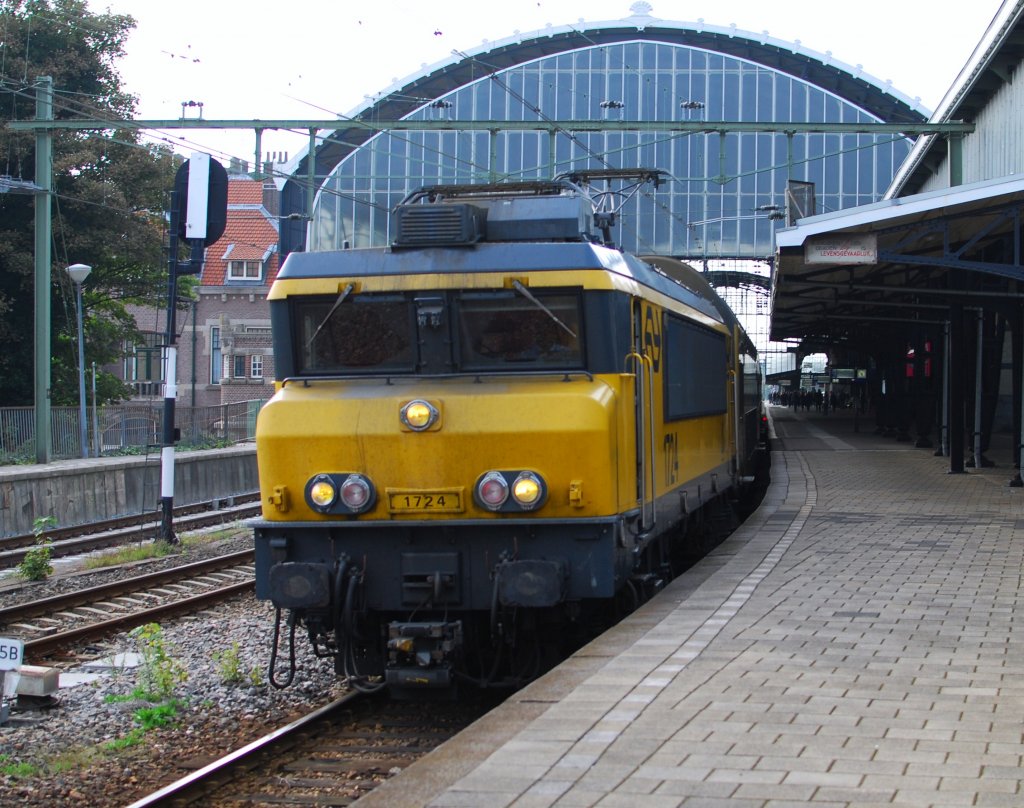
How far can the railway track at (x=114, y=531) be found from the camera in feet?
62.2

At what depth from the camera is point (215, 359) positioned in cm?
5284

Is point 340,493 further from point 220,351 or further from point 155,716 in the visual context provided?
point 220,351

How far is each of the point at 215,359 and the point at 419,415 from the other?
46.3 meters

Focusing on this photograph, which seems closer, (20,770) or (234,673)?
(20,770)

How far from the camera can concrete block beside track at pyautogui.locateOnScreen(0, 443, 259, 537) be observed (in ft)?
72.0

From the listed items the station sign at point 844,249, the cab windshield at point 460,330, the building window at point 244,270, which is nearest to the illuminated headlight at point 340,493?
the cab windshield at point 460,330

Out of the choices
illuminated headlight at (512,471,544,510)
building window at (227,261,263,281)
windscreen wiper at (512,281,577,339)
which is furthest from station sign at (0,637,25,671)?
building window at (227,261,263,281)

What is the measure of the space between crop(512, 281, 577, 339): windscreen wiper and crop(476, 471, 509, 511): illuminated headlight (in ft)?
3.62

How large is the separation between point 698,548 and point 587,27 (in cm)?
4341

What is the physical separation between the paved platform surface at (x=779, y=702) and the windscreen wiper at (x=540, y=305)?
1.98m

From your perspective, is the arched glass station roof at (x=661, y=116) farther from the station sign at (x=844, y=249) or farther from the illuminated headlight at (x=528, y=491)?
the illuminated headlight at (x=528, y=491)

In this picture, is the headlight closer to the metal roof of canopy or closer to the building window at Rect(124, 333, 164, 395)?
the metal roof of canopy

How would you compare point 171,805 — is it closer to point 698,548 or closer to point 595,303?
point 595,303

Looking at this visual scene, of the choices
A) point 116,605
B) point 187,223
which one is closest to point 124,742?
point 116,605
